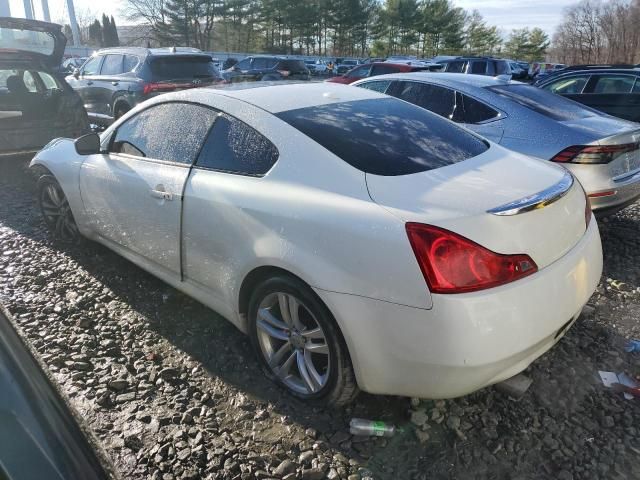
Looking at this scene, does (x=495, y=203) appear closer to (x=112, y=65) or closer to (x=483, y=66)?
(x=112, y=65)

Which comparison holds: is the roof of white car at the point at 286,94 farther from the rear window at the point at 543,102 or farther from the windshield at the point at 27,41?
the windshield at the point at 27,41

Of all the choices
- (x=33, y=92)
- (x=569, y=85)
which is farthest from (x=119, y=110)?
(x=569, y=85)

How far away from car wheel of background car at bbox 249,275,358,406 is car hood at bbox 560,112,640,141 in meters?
Answer: 3.13

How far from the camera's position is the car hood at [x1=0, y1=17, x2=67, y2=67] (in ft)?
22.5

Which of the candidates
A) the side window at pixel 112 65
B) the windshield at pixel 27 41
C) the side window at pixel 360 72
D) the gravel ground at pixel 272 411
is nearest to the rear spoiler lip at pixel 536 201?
the gravel ground at pixel 272 411

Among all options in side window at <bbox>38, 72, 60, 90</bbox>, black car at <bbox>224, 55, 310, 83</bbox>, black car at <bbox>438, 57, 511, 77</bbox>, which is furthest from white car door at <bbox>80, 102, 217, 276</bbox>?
black car at <bbox>224, 55, 310, 83</bbox>

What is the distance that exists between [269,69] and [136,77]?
46.7ft

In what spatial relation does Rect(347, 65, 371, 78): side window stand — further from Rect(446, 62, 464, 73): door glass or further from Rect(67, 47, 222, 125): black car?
Rect(67, 47, 222, 125): black car

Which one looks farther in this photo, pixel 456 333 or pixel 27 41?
pixel 27 41

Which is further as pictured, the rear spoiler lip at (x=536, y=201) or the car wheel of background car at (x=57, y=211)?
the car wheel of background car at (x=57, y=211)

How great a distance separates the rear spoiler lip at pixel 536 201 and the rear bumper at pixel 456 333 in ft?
0.86

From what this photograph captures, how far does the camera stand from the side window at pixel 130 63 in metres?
9.70

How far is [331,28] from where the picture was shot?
2518 inches

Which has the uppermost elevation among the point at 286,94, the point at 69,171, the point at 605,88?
the point at 286,94
